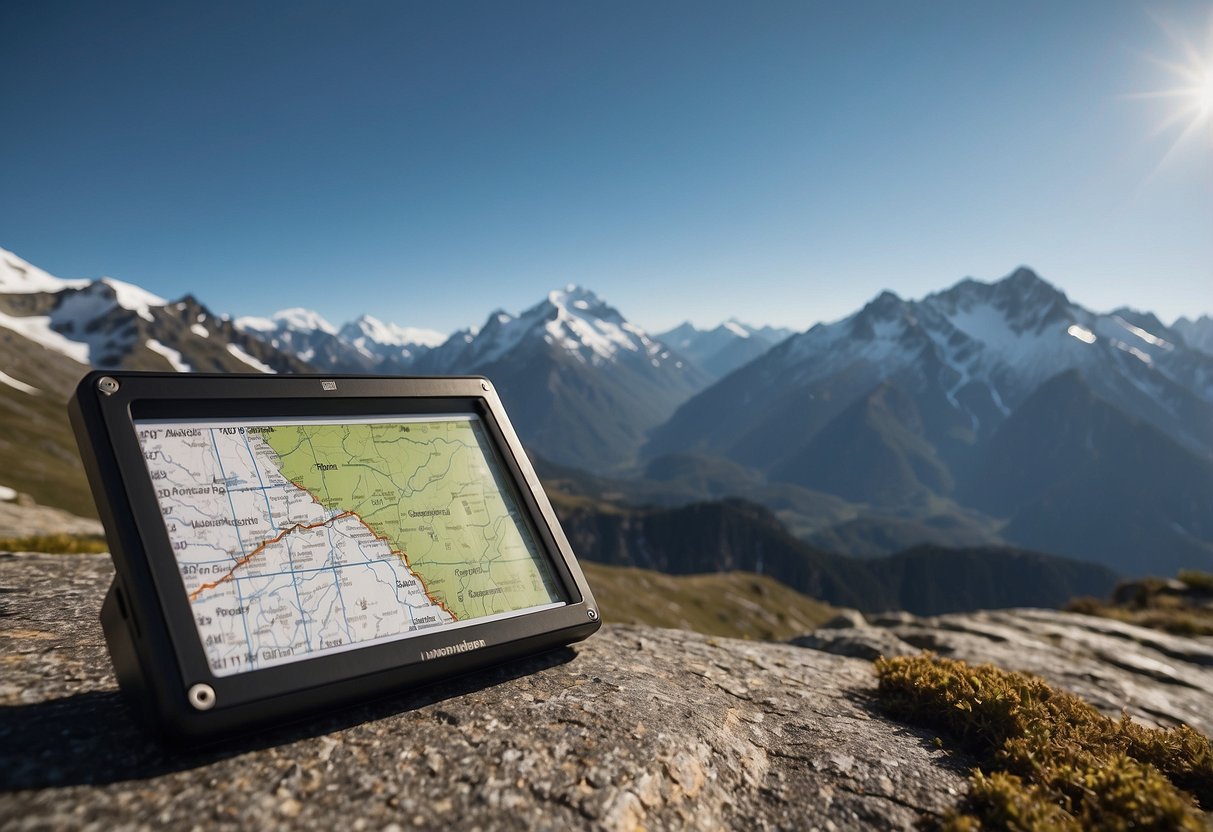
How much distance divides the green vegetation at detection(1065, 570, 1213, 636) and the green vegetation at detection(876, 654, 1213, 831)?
19.3 meters

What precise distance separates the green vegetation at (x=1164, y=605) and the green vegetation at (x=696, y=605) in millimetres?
123660

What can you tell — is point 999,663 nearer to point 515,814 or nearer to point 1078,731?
point 1078,731

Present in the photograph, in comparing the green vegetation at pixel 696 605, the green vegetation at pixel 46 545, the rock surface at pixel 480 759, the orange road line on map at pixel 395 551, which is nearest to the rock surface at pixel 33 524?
the green vegetation at pixel 46 545

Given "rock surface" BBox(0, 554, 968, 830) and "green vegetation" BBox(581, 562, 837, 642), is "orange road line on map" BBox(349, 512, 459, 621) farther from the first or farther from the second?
"green vegetation" BBox(581, 562, 837, 642)

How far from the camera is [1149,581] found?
2714 centimetres

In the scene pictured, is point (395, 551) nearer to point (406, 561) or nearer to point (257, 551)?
point (406, 561)

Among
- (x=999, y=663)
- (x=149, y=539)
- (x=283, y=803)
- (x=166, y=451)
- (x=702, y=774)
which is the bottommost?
(x=999, y=663)

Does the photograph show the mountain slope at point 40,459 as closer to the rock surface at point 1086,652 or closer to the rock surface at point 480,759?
Result: the rock surface at point 480,759

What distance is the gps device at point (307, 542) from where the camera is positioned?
13.1 feet

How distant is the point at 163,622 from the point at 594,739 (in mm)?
3280

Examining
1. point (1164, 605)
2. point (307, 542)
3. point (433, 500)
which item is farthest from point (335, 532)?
point (1164, 605)

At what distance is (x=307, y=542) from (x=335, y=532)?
0.26m

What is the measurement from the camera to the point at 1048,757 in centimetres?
480

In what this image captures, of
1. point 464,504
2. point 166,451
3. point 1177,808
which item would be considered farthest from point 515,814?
point 1177,808
